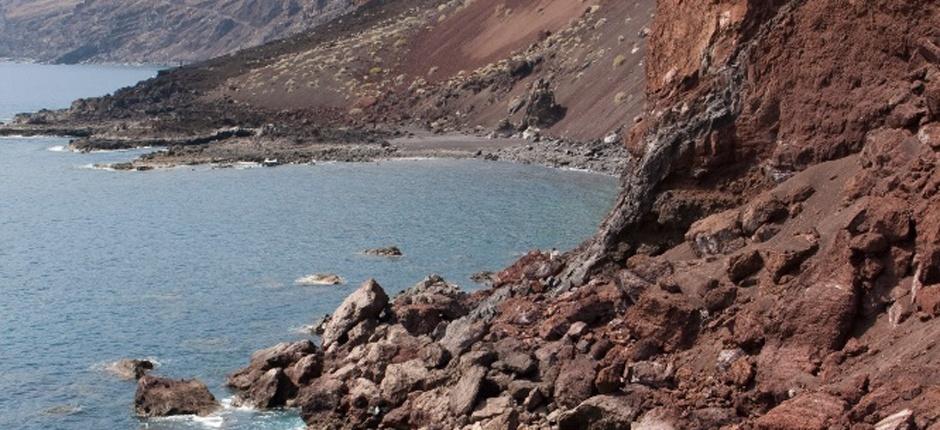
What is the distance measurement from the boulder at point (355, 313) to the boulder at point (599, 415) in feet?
48.8

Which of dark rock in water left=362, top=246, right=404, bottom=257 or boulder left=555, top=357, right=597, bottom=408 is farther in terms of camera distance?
dark rock in water left=362, top=246, right=404, bottom=257

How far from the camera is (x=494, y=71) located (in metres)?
134

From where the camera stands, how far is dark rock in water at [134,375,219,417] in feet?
127

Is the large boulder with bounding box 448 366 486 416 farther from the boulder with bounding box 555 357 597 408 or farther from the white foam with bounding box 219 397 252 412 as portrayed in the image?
the white foam with bounding box 219 397 252 412

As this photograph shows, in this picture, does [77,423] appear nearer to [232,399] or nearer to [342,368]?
[232,399]

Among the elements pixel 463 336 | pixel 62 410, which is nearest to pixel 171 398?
pixel 62 410

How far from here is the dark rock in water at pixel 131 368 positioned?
43375 mm

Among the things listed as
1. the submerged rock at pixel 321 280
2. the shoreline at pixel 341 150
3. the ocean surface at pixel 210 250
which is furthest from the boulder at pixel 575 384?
the shoreline at pixel 341 150

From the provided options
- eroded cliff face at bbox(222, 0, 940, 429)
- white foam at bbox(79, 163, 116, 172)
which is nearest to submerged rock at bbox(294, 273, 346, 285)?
eroded cliff face at bbox(222, 0, 940, 429)

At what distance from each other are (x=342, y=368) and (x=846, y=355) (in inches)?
702

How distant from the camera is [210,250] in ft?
224

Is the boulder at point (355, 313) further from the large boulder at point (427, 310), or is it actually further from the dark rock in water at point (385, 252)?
the dark rock in water at point (385, 252)

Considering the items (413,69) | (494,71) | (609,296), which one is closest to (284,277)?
(609,296)

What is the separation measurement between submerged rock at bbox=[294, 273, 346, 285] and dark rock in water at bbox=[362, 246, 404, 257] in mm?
5572
